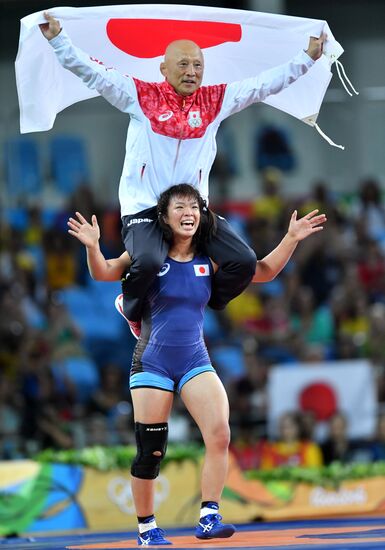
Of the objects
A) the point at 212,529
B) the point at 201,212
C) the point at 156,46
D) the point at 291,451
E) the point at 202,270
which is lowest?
the point at 291,451

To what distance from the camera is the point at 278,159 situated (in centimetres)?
1661

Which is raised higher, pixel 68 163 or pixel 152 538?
pixel 68 163

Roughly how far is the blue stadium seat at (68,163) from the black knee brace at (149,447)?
9687mm

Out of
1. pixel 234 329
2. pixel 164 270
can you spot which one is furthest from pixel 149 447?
pixel 234 329

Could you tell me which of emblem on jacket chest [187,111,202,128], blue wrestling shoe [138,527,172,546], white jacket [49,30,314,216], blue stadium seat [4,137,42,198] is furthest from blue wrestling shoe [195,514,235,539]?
blue stadium seat [4,137,42,198]

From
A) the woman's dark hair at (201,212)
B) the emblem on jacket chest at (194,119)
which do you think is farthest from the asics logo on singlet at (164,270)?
the emblem on jacket chest at (194,119)

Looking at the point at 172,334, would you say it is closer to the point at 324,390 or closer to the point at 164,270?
the point at 164,270

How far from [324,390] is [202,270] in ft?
19.2

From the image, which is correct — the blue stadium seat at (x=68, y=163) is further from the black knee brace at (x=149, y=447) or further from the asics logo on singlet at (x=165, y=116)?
the black knee brace at (x=149, y=447)

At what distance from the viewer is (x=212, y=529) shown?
20.6 feet

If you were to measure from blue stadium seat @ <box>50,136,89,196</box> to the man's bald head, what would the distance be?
9.38 metres

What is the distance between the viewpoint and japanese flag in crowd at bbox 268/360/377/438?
12016 millimetres

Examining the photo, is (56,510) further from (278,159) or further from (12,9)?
(12,9)

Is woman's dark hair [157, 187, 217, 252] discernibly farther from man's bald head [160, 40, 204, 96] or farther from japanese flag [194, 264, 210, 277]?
man's bald head [160, 40, 204, 96]
